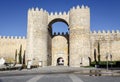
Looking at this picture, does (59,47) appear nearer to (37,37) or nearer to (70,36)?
(70,36)

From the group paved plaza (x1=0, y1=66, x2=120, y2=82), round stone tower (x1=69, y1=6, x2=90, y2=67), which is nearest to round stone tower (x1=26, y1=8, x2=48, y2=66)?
round stone tower (x1=69, y1=6, x2=90, y2=67)

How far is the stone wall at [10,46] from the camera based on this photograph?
44.2 metres

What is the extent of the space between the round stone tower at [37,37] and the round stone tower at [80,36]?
4.24 m

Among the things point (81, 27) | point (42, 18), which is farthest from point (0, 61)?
point (81, 27)

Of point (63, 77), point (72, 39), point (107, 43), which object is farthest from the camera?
point (107, 43)

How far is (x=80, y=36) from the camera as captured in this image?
1442 inches

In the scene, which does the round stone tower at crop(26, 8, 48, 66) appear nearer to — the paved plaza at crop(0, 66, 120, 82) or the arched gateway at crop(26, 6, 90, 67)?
the arched gateway at crop(26, 6, 90, 67)

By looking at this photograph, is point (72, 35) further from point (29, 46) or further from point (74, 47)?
point (29, 46)

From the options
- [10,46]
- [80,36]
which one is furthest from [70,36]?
[10,46]

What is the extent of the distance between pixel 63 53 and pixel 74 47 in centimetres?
496

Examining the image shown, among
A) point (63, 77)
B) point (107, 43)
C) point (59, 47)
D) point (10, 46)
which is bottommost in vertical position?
point (63, 77)

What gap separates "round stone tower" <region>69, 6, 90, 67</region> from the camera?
118 ft

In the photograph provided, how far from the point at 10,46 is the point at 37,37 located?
8.86 m

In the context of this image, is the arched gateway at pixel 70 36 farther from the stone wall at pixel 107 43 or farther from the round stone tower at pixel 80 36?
the stone wall at pixel 107 43
